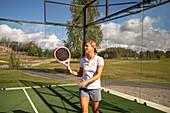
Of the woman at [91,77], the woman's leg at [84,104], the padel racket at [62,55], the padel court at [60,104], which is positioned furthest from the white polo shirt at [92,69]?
the padel court at [60,104]

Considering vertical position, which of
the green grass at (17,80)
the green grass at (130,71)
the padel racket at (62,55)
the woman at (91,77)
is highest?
the padel racket at (62,55)

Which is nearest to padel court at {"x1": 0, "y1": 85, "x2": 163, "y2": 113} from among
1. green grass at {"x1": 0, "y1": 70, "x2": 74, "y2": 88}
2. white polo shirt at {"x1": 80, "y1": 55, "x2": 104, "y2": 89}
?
white polo shirt at {"x1": 80, "y1": 55, "x2": 104, "y2": 89}

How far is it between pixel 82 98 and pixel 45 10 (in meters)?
5.29

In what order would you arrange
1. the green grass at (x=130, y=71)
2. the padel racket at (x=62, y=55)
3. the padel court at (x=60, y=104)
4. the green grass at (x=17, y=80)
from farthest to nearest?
the green grass at (x=17, y=80) < the green grass at (x=130, y=71) < the padel court at (x=60, y=104) < the padel racket at (x=62, y=55)

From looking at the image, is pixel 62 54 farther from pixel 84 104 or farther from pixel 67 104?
pixel 67 104

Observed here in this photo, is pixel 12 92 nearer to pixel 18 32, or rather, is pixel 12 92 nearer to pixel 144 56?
pixel 18 32

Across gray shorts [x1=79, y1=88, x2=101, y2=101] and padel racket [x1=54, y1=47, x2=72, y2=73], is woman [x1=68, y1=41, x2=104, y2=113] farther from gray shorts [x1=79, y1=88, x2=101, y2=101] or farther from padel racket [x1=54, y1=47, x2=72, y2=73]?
padel racket [x1=54, y1=47, x2=72, y2=73]

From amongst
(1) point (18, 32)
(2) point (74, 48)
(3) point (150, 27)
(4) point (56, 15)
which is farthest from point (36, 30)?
(3) point (150, 27)

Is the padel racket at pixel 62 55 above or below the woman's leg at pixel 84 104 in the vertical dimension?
above

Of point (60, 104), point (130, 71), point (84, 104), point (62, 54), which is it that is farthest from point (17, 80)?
point (84, 104)

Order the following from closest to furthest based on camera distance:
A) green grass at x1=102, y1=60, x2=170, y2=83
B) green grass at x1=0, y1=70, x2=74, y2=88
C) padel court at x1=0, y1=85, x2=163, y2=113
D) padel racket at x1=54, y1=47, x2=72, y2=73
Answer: padel racket at x1=54, y1=47, x2=72, y2=73 → padel court at x1=0, y1=85, x2=163, y2=113 → green grass at x1=102, y1=60, x2=170, y2=83 → green grass at x1=0, y1=70, x2=74, y2=88

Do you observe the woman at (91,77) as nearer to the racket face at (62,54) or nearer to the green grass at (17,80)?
the racket face at (62,54)

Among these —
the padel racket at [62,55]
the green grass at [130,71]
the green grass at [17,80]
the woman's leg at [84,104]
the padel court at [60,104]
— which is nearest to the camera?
the woman's leg at [84,104]

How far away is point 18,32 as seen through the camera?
26.8 ft
